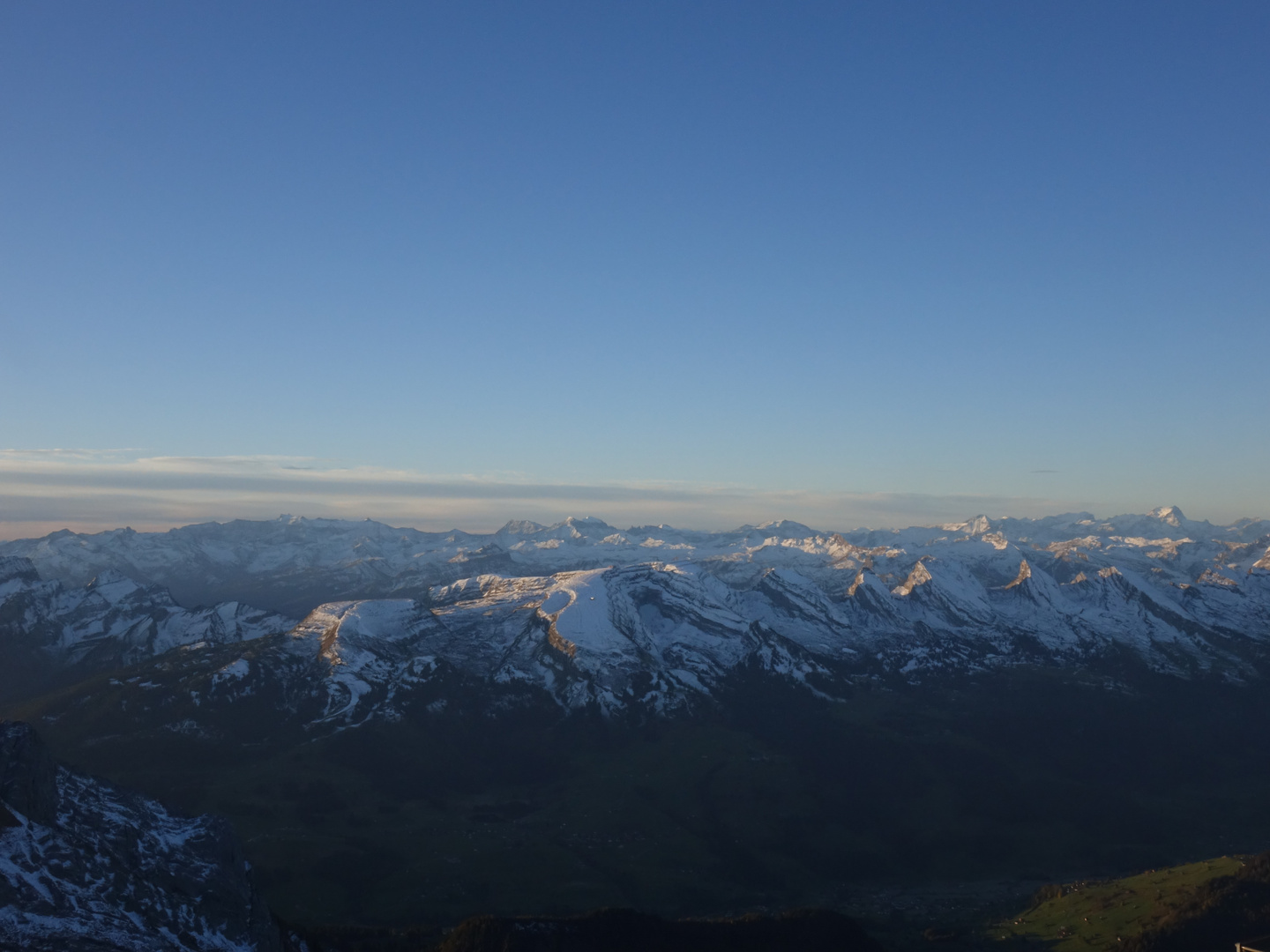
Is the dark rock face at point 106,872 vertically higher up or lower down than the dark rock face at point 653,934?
higher up

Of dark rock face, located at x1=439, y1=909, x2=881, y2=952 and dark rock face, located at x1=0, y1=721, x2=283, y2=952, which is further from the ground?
dark rock face, located at x1=0, y1=721, x2=283, y2=952

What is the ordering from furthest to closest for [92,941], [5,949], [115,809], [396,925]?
[396,925] → [115,809] → [92,941] → [5,949]

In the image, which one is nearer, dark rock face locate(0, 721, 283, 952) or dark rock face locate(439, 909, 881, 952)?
dark rock face locate(0, 721, 283, 952)

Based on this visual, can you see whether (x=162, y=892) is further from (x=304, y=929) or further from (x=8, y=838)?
(x=304, y=929)

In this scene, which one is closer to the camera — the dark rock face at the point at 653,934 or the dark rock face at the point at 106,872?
the dark rock face at the point at 106,872

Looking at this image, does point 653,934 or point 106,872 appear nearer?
point 106,872

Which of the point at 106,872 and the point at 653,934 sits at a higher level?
the point at 106,872

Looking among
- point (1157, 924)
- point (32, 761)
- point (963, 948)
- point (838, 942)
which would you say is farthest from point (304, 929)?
point (1157, 924)

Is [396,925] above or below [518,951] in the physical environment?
below
